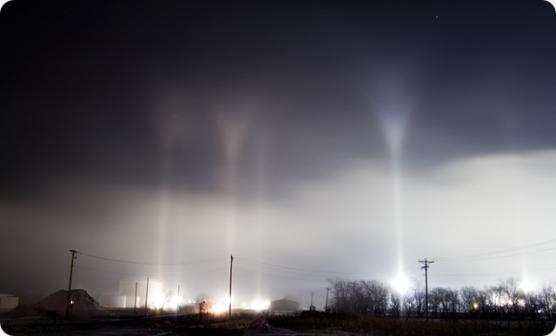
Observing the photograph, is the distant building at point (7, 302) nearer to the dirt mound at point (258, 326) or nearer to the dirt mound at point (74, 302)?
the dirt mound at point (74, 302)

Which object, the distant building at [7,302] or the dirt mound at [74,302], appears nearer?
the dirt mound at [74,302]

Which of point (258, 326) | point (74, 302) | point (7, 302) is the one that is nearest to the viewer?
point (258, 326)

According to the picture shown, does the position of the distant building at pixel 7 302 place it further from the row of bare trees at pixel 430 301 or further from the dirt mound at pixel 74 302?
the row of bare trees at pixel 430 301

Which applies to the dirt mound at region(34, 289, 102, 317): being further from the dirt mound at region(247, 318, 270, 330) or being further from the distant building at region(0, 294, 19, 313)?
the dirt mound at region(247, 318, 270, 330)

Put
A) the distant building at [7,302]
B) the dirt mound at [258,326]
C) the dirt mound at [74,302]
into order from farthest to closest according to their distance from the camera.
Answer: the distant building at [7,302] < the dirt mound at [74,302] < the dirt mound at [258,326]

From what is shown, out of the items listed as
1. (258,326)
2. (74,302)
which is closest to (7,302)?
(74,302)

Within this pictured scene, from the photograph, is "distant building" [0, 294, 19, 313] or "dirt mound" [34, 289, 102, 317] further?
"distant building" [0, 294, 19, 313]

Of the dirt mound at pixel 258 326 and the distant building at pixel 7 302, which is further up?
the dirt mound at pixel 258 326

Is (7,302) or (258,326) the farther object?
(7,302)

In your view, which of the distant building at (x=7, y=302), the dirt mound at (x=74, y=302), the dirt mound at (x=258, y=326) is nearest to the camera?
the dirt mound at (x=258, y=326)

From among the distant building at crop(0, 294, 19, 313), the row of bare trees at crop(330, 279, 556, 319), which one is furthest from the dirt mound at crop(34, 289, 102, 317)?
the row of bare trees at crop(330, 279, 556, 319)

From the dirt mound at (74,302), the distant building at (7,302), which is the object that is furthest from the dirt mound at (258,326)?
the distant building at (7,302)

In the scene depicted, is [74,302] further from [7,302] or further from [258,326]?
[258,326]

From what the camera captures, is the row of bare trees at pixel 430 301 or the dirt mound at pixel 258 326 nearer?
the dirt mound at pixel 258 326
